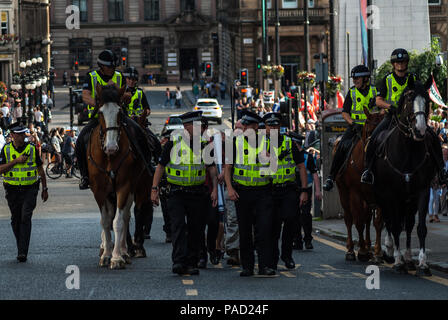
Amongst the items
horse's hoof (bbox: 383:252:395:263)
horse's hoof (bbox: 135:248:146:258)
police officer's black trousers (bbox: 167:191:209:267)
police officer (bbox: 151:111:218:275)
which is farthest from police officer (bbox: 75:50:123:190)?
horse's hoof (bbox: 383:252:395:263)

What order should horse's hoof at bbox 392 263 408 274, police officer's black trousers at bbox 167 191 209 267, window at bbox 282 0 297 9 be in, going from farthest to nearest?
window at bbox 282 0 297 9, horse's hoof at bbox 392 263 408 274, police officer's black trousers at bbox 167 191 209 267

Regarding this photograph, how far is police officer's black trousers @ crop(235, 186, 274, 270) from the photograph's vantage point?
1445 cm

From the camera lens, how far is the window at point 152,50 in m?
117

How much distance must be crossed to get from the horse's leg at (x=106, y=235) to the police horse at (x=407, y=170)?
11.9 feet

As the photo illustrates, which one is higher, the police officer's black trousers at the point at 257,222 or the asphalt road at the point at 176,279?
the police officer's black trousers at the point at 257,222

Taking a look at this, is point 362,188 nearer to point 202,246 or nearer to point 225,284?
point 202,246

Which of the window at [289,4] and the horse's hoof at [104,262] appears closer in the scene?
the horse's hoof at [104,262]

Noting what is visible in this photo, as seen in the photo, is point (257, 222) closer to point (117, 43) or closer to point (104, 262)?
point (104, 262)

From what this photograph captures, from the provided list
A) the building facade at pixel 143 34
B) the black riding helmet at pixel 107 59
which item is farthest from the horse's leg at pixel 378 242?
the building facade at pixel 143 34

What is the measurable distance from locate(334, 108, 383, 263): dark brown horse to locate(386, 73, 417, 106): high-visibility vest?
59cm

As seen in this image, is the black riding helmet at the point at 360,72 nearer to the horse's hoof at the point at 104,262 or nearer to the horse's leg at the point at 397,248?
the horse's leg at the point at 397,248

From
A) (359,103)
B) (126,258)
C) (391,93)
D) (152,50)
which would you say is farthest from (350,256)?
(152,50)

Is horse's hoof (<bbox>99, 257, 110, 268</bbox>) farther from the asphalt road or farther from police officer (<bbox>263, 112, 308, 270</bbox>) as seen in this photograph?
police officer (<bbox>263, 112, 308, 270</bbox>)

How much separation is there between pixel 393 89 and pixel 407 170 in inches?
53.0
